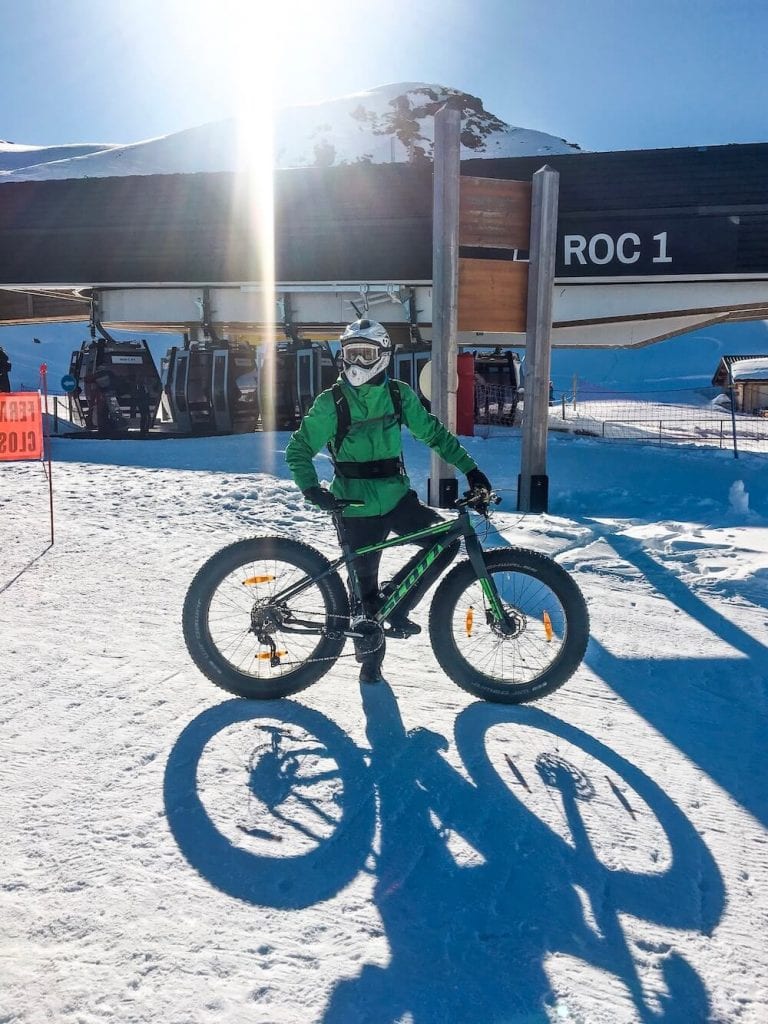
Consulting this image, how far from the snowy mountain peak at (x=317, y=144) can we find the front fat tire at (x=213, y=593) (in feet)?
261

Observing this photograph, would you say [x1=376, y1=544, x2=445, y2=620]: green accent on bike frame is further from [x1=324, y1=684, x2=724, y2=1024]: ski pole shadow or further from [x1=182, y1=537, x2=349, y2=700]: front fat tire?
[x1=324, y1=684, x2=724, y2=1024]: ski pole shadow

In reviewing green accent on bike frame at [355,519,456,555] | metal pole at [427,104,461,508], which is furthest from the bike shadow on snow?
metal pole at [427,104,461,508]

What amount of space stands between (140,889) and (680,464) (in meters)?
11.3

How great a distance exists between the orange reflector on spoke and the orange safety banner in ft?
17.4

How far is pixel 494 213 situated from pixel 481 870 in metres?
7.56

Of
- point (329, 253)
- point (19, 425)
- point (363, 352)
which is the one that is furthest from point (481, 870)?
point (329, 253)

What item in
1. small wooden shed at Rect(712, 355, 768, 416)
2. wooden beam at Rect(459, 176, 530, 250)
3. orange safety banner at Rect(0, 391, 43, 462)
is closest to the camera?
orange safety banner at Rect(0, 391, 43, 462)

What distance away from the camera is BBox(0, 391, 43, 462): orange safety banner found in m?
6.75

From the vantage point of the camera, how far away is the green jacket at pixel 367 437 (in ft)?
11.7

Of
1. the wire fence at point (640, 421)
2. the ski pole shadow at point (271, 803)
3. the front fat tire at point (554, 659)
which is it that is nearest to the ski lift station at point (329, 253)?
the wire fence at point (640, 421)

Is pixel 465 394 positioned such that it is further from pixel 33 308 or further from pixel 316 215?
pixel 33 308

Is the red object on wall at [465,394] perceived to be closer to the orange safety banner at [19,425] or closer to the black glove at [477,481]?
the orange safety banner at [19,425]

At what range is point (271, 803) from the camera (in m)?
2.65

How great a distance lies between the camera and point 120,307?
18.2 m
